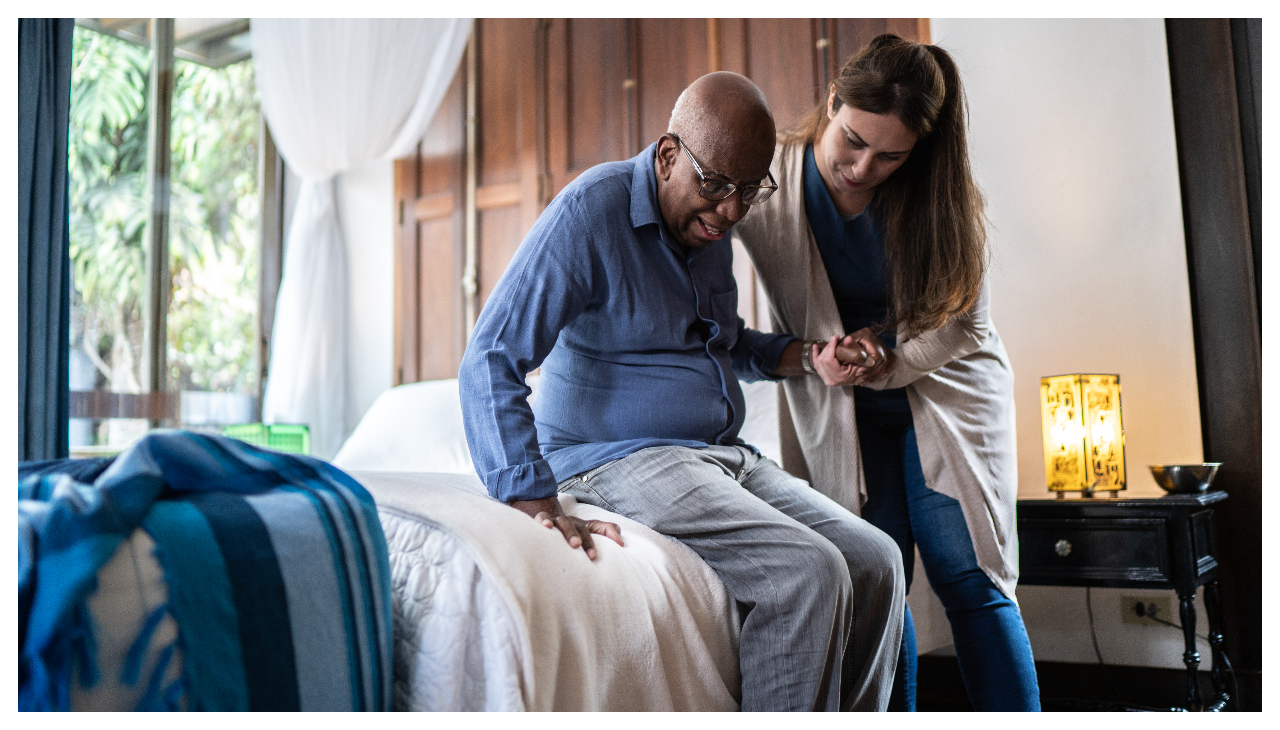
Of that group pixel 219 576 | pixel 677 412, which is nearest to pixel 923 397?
pixel 677 412

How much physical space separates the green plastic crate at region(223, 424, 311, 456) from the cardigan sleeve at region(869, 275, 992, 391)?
2392mm

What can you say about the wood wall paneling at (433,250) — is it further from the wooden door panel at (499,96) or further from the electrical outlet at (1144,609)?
the electrical outlet at (1144,609)

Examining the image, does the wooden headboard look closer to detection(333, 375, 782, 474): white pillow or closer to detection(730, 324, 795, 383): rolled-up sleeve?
detection(333, 375, 782, 474): white pillow

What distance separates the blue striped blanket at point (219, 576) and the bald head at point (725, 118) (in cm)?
72

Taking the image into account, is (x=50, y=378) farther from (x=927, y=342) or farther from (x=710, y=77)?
(x=927, y=342)

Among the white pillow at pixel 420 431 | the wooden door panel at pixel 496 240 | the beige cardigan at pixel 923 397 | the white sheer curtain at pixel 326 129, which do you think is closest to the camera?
the beige cardigan at pixel 923 397

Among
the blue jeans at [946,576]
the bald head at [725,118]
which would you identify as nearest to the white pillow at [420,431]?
the blue jeans at [946,576]

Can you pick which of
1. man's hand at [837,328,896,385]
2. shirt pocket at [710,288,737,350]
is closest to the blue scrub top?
man's hand at [837,328,896,385]

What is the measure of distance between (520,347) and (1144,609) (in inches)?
Result: 76.5

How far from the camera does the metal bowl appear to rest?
6.55 feet

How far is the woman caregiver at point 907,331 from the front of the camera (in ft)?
4.91

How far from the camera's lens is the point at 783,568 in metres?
1.10

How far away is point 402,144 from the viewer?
134 inches

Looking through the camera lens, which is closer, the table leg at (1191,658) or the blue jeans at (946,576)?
the blue jeans at (946,576)
